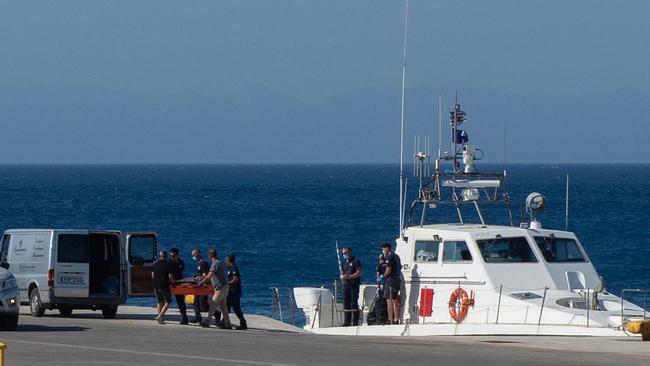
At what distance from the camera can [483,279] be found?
87.4 ft

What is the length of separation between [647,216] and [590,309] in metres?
74.5

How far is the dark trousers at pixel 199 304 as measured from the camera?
27.6 m

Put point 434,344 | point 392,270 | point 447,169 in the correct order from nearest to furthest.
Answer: point 434,344, point 392,270, point 447,169

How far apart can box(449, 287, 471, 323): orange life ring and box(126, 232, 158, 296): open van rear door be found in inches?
283

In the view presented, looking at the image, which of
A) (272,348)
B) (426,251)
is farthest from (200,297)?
(272,348)

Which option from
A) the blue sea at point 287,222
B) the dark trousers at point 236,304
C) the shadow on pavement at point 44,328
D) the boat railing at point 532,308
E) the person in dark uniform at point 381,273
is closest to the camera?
the shadow on pavement at point 44,328

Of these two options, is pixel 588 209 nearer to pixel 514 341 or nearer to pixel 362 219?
pixel 362 219

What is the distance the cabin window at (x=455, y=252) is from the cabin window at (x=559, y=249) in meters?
1.50

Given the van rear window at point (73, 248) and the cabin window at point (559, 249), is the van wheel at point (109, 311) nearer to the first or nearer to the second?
the van rear window at point (73, 248)

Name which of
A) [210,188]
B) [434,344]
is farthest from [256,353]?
[210,188]

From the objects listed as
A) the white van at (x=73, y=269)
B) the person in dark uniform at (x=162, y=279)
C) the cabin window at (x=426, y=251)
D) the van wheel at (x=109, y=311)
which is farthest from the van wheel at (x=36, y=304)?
the cabin window at (x=426, y=251)

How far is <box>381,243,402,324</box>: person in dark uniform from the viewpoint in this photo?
88.8ft

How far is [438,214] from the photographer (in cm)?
9575

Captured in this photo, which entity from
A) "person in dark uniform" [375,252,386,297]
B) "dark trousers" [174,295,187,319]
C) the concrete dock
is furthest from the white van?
"person in dark uniform" [375,252,386,297]
